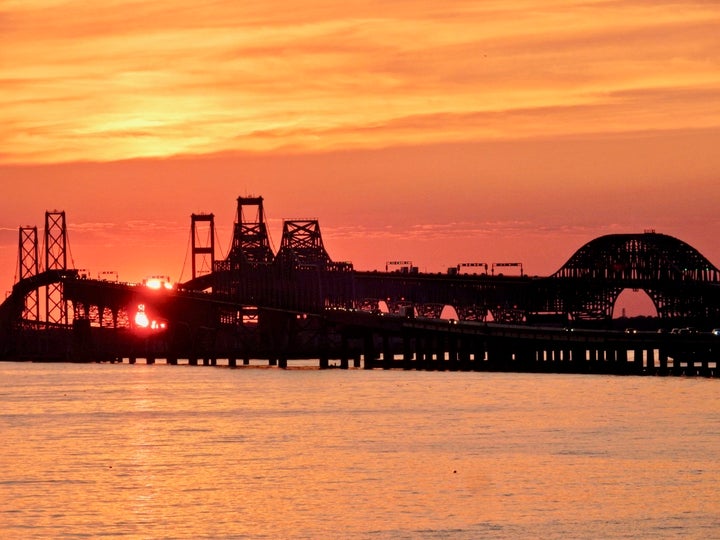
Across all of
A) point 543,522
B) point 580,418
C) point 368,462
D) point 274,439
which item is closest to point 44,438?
point 274,439

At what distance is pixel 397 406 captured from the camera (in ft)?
410

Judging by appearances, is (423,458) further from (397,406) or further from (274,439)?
(397,406)

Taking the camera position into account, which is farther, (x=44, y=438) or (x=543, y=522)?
(x=44, y=438)

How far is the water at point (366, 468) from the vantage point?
57938 mm

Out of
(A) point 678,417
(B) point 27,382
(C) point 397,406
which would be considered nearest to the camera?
(A) point 678,417

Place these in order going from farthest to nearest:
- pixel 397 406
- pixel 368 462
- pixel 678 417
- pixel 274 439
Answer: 1. pixel 397 406
2. pixel 678 417
3. pixel 274 439
4. pixel 368 462

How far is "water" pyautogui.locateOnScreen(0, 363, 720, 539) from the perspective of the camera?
57.9m

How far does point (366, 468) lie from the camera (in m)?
75.4

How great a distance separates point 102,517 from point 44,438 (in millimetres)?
37219

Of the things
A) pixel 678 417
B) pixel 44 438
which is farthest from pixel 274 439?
pixel 678 417

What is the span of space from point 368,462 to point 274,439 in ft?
50.8

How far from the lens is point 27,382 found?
7771 inches

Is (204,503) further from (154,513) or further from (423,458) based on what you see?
(423,458)

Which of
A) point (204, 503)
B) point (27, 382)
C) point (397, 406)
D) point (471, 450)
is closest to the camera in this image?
point (204, 503)
